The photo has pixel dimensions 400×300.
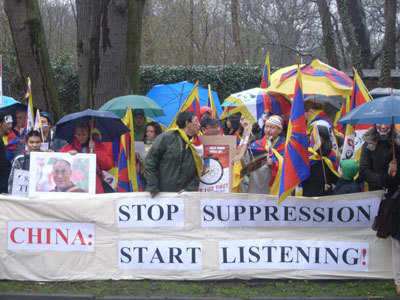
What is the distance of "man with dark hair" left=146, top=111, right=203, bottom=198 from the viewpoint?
6402 millimetres

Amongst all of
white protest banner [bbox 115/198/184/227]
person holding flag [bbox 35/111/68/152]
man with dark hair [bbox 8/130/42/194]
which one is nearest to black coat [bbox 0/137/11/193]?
man with dark hair [bbox 8/130/42/194]

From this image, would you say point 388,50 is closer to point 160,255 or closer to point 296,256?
point 296,256

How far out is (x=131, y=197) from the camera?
21.1 feet

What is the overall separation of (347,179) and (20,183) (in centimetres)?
381

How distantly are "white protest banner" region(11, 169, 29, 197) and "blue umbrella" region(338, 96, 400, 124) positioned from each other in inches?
147

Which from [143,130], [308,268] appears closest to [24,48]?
[143,130]

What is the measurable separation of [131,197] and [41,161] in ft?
3.54

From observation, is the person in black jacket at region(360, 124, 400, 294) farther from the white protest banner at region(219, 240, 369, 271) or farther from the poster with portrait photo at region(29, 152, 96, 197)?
the poster with portrait photo at region(29, 152, 96, 197)

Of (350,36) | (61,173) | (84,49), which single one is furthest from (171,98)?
(350,36)

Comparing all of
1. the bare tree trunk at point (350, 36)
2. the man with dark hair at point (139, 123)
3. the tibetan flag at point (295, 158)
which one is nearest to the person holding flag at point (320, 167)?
the tibetan flag at point (295, 158)

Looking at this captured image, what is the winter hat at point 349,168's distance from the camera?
21.4 ft

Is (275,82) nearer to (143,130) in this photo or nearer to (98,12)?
(143,130)

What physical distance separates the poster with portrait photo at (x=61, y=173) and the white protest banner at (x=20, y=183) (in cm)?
28

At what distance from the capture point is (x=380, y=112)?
5.65 m
